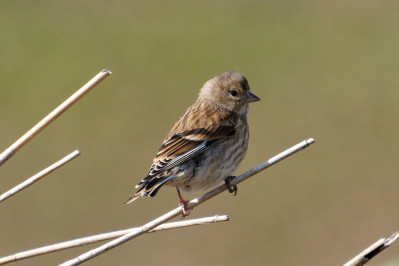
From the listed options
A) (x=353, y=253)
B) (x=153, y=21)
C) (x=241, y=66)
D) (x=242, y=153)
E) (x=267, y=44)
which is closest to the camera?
(x=242, y=153)

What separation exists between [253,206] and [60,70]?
3953mm

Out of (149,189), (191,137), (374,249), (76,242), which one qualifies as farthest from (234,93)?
(374,249)

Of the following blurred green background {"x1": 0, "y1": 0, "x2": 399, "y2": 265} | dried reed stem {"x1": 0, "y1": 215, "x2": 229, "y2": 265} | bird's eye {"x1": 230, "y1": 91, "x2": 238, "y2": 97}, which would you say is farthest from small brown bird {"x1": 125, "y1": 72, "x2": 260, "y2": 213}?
blurred green background {"x1": 0, "y1": 0, "x2": 399, "y2": 265}

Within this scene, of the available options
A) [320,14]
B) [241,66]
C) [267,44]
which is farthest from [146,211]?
[320,14]

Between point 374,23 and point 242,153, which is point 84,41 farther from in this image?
point 242,153

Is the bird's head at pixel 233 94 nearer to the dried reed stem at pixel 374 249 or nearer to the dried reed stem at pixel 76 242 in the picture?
the dried reed stem at pixel 76 242

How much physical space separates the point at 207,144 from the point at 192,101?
5.38m

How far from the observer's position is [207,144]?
14.3ft

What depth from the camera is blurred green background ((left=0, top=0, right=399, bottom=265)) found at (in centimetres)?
779

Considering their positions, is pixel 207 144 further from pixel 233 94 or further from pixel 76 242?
pixel 76 242

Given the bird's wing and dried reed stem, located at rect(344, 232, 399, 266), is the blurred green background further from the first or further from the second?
dried reed stem, located at rect(344, 232, 399, 266)

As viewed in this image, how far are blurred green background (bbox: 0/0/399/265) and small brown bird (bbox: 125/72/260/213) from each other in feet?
9.22

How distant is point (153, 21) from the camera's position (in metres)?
12.0

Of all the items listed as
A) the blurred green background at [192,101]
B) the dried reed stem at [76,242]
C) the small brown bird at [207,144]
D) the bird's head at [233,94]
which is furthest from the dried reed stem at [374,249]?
the blurred green background at [192,101]
